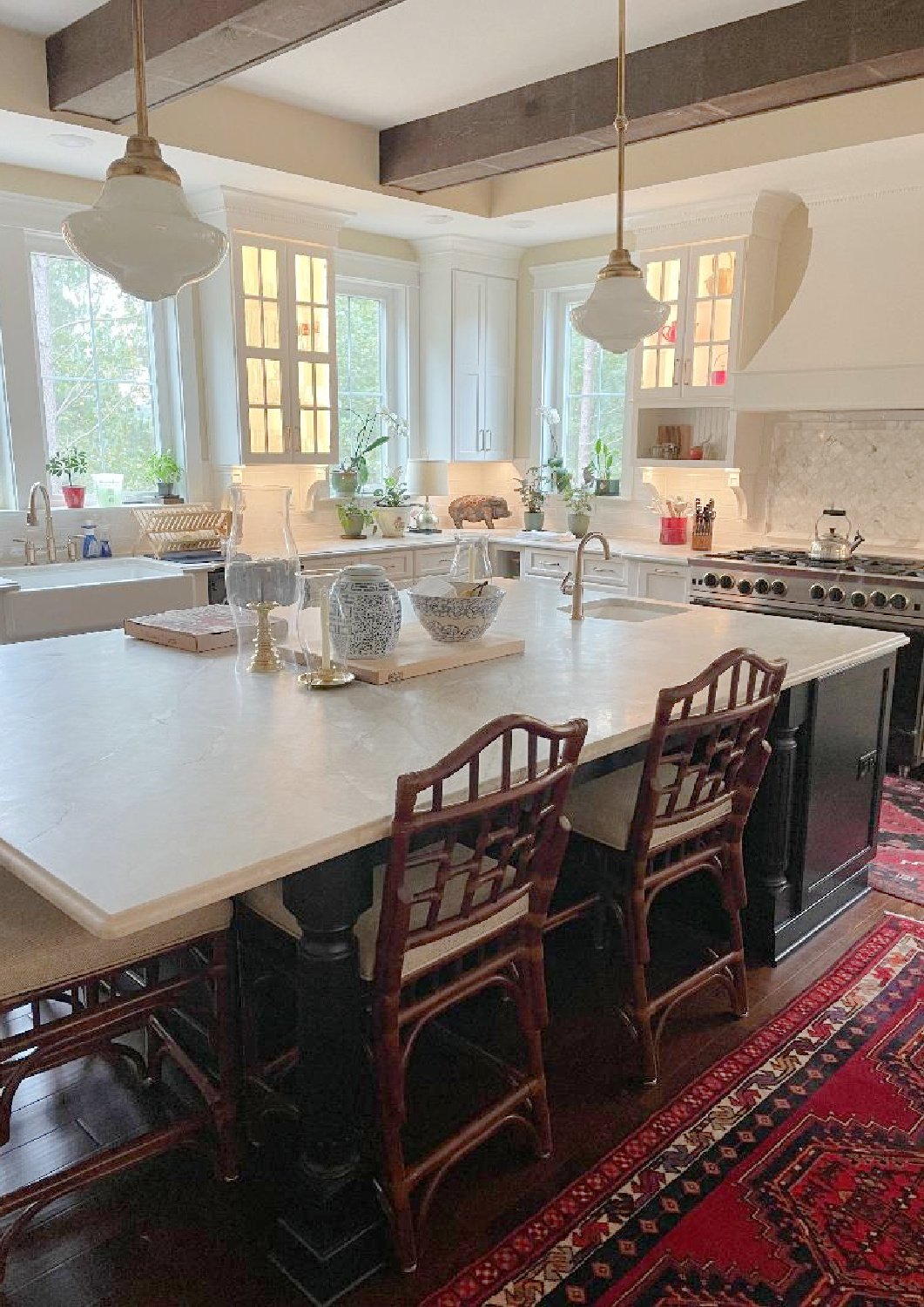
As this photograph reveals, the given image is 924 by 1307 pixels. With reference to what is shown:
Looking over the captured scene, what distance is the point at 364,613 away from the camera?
2.36 meters

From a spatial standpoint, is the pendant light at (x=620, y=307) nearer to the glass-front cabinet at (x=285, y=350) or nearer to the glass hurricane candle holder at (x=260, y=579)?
the glass hurricane candle holder at (x=260, y=579)

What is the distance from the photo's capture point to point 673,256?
5051 mm

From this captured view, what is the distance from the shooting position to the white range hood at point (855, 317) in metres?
4.25

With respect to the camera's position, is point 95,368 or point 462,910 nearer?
point 462,910

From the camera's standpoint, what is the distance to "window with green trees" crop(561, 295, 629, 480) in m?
5.97

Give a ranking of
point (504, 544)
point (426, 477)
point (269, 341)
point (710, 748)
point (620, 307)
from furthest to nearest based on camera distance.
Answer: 1. point (426, 477)
2. point (504, 544)
3. point (269, 341)
4. point (620, 307)
5. point (710, 748)

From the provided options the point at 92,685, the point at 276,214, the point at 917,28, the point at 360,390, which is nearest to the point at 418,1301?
the point at 92,685

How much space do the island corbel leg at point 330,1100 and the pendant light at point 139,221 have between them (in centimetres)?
127

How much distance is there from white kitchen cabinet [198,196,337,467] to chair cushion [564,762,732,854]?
10.6ft

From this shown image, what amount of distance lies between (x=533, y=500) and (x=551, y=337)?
3.49 ft

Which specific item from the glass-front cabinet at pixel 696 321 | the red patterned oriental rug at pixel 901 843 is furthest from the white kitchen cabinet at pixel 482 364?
the red patterned oriental rug at pixel 901 843

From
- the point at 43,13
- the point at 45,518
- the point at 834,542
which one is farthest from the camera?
the point at 834,542

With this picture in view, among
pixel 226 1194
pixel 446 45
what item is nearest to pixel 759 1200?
pixel 226 1194

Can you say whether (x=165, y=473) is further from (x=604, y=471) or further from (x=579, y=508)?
(x=604, y=471)
